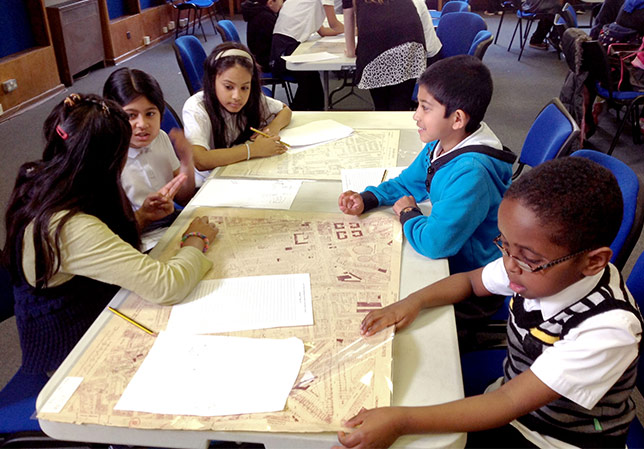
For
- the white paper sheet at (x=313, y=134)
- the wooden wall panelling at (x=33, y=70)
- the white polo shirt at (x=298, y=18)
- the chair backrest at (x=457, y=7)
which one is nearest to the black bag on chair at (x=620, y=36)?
the chair backrest at (x=457, y=7)

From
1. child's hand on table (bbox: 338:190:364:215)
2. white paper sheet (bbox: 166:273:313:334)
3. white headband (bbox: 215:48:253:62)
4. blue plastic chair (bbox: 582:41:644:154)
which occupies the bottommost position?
blue plastic chair (bbox: 582:41:644:154)

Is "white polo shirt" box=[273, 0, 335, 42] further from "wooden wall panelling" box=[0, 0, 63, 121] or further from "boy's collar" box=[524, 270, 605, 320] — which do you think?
"boy's collar" box=[524, 270, 605, 320]

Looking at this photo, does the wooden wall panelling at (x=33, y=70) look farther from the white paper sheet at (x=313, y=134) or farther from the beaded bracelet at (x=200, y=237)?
the beaded bracelet at (x=200, y=237)

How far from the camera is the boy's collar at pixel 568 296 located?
861 millimetres

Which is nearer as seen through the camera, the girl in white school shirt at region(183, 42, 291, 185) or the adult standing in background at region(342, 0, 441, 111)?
the girl in white school shirt at region(183, 42, 291, 185)

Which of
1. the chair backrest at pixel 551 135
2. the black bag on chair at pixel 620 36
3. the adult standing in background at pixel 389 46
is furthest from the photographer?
the black bag on chair at pixel 620 36

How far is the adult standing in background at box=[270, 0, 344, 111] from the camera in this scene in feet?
11.1

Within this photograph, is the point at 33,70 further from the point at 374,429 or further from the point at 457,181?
the point at 374,429

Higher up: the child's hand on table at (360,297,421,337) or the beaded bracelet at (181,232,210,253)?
the child's hand on table at (360,297,421,337)

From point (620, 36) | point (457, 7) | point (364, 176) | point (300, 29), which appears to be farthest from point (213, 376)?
point (620, 36)

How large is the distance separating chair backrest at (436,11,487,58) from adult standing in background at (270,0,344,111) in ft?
2.41

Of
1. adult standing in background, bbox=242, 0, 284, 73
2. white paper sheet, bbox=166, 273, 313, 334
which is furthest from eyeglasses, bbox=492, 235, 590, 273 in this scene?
adult standing in background, bbox=242, 0, 284, 73

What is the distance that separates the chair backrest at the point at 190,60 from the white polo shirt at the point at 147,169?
1.01 m

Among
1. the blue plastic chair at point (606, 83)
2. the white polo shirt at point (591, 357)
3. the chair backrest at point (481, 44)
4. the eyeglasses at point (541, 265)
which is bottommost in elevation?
the blue plastic chair at point (606, 83)
